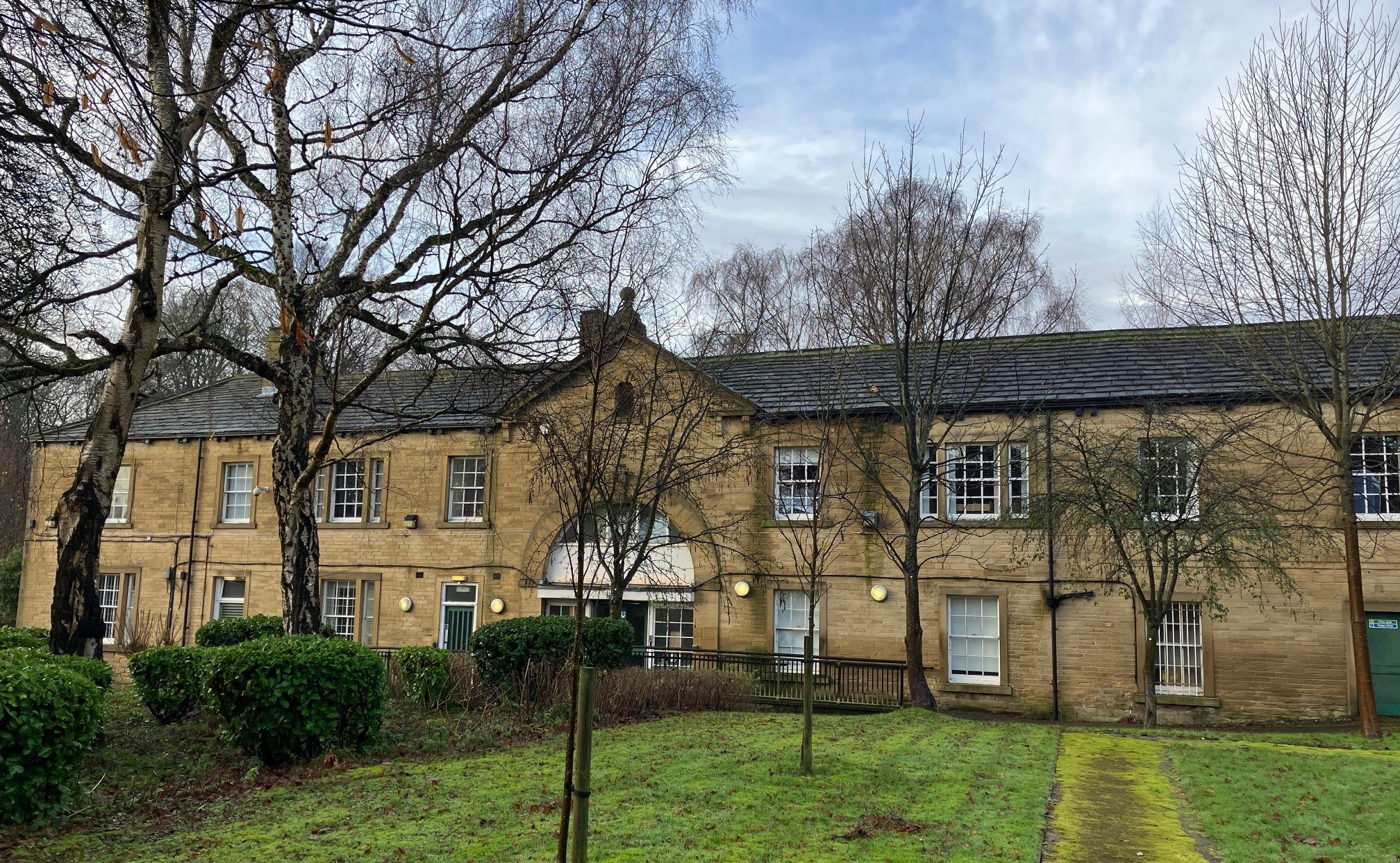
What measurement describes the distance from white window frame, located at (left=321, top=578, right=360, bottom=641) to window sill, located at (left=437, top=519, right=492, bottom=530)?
9.83 ft

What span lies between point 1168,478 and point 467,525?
1606 cm

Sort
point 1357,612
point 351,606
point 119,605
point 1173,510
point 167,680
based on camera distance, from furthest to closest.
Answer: point 119,605, point 351,606, point 1173,510, point 1357,612, point 167,680

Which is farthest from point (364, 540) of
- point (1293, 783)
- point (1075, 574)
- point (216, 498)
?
point (1293, 783)

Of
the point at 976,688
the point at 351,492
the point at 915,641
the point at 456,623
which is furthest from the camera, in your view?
the point at 351,492

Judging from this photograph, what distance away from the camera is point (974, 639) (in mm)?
21078

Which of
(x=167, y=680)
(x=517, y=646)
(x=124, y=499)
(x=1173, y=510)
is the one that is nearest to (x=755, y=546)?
(x=517, y=646)

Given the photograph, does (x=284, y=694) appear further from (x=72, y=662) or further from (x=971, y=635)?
(x=971, y=635)

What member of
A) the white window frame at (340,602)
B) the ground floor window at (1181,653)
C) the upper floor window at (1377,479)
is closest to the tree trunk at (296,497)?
the white window frame at (340,602)

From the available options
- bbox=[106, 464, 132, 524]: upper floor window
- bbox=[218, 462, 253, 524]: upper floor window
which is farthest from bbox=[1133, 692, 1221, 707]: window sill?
bbox=[106, 464, 132, 524]: upper floor window

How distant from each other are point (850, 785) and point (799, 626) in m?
12.7

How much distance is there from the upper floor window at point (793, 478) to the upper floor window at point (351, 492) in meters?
10.7

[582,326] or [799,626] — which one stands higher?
[582,326]

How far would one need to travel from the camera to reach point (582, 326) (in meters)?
12.0

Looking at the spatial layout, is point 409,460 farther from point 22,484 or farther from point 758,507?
point 22,484
